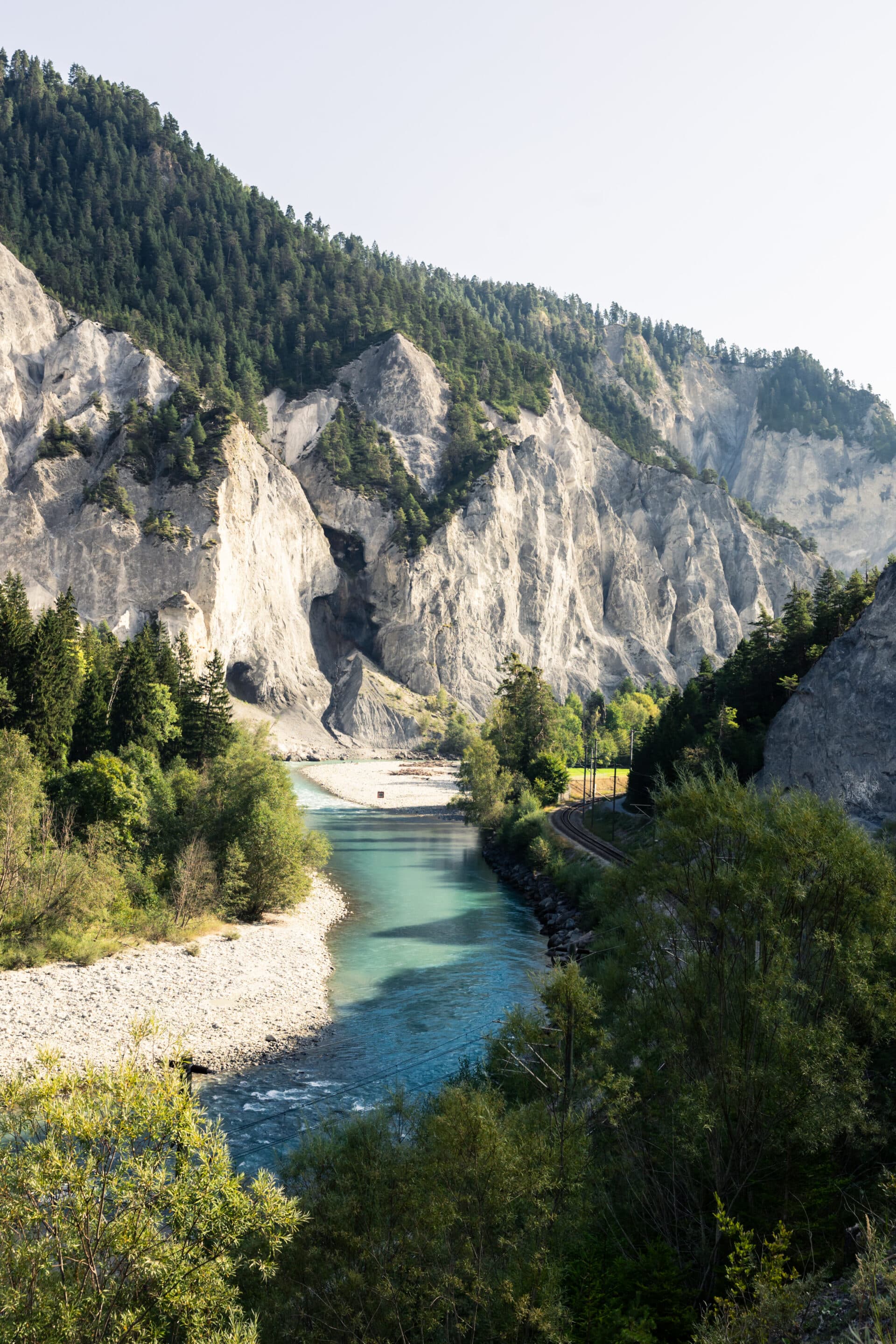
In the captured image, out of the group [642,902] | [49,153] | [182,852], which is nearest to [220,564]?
[182,852]

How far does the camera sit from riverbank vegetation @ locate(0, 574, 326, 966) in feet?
99.1

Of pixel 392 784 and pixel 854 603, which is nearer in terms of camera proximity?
pixel 854 603

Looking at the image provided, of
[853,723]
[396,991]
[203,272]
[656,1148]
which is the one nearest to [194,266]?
[203,272]

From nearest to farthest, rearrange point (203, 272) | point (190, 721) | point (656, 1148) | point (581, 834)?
point (656, 1148) < point (190, 721) < point (581, 834) < point (203, 272)

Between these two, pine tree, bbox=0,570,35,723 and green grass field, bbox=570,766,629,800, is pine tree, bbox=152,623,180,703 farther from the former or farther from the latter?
green grass field, bbox=570,766,629,800

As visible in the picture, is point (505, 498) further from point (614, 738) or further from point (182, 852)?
point (182, 852)

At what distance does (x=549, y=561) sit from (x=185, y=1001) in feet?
425

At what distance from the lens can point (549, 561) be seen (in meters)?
150

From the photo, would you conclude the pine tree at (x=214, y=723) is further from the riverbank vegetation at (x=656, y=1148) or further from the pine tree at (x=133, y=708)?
the riverbank vegetation at (x=656, y=1148)

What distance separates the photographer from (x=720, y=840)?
1390cm

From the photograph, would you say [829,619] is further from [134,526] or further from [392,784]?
[134,526]

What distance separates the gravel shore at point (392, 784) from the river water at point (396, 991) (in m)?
24.8

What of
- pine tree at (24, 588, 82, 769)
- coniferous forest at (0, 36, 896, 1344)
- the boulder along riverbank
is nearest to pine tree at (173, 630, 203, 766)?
pine tree at (24, 588, 82, 769)

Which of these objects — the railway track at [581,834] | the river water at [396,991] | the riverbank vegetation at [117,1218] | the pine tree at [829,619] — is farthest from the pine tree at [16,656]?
the pine tree at [829,619]
